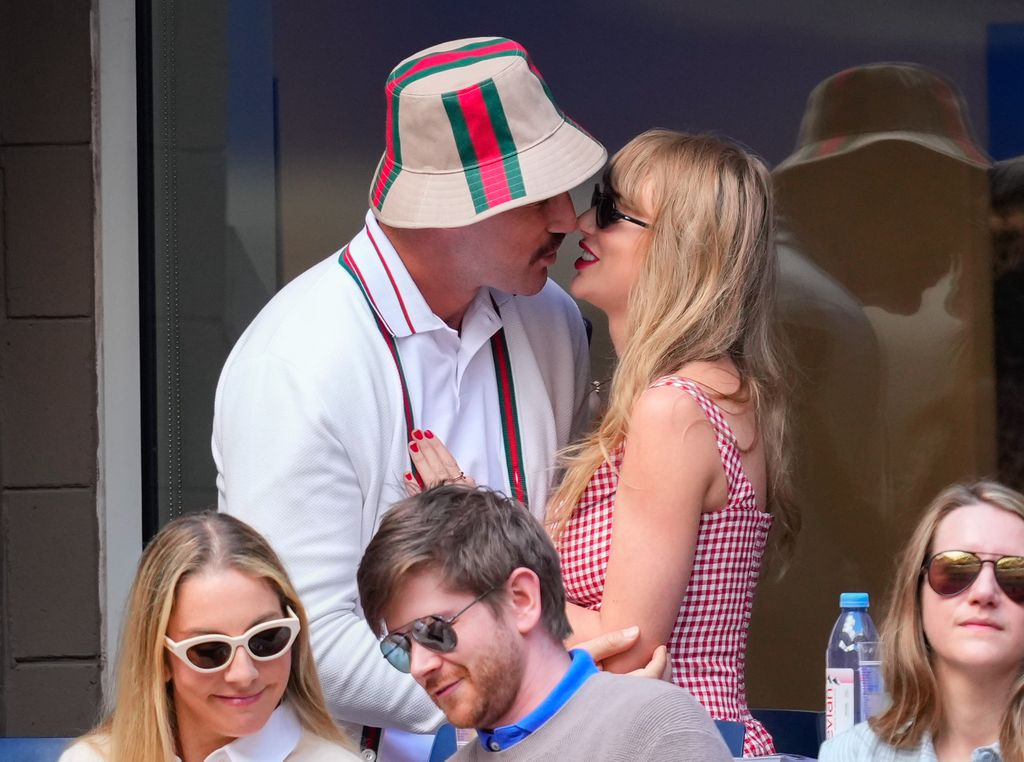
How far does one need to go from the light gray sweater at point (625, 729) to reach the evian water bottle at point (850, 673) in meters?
0.63

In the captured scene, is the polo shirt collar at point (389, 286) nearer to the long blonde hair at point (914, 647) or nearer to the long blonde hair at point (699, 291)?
the long blonde hair at point (699, 291)

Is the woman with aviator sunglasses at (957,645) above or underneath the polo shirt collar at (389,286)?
underneath

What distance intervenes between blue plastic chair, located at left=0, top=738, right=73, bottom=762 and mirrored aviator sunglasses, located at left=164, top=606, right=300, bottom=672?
0.39 m

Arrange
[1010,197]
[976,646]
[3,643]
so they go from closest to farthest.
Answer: [976,646] < [1010,197] < [3,643]

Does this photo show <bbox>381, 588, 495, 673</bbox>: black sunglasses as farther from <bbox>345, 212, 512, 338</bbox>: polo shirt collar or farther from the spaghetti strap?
<bbox>345, 212, 512, 338</bbox>: polo shirt collar

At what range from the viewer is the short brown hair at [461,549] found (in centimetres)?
191

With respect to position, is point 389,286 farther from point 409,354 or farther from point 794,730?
point 794,730

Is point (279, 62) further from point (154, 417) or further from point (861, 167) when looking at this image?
point (861, 167)

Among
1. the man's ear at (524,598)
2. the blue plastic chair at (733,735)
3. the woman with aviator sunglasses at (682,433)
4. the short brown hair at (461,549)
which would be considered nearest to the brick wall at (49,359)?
the woman with aviator sunglasses at (682,433)

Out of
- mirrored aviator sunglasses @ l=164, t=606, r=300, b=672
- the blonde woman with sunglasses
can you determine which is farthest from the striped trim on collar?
mirrored aviator sunglasses @ l=164, t=606, r=300, b=672

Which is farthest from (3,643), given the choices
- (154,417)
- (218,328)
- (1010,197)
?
(1010,197)

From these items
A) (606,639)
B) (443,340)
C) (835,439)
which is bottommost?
(606,639)

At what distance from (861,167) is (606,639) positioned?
168 centimetres

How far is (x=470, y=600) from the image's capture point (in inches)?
74.9
